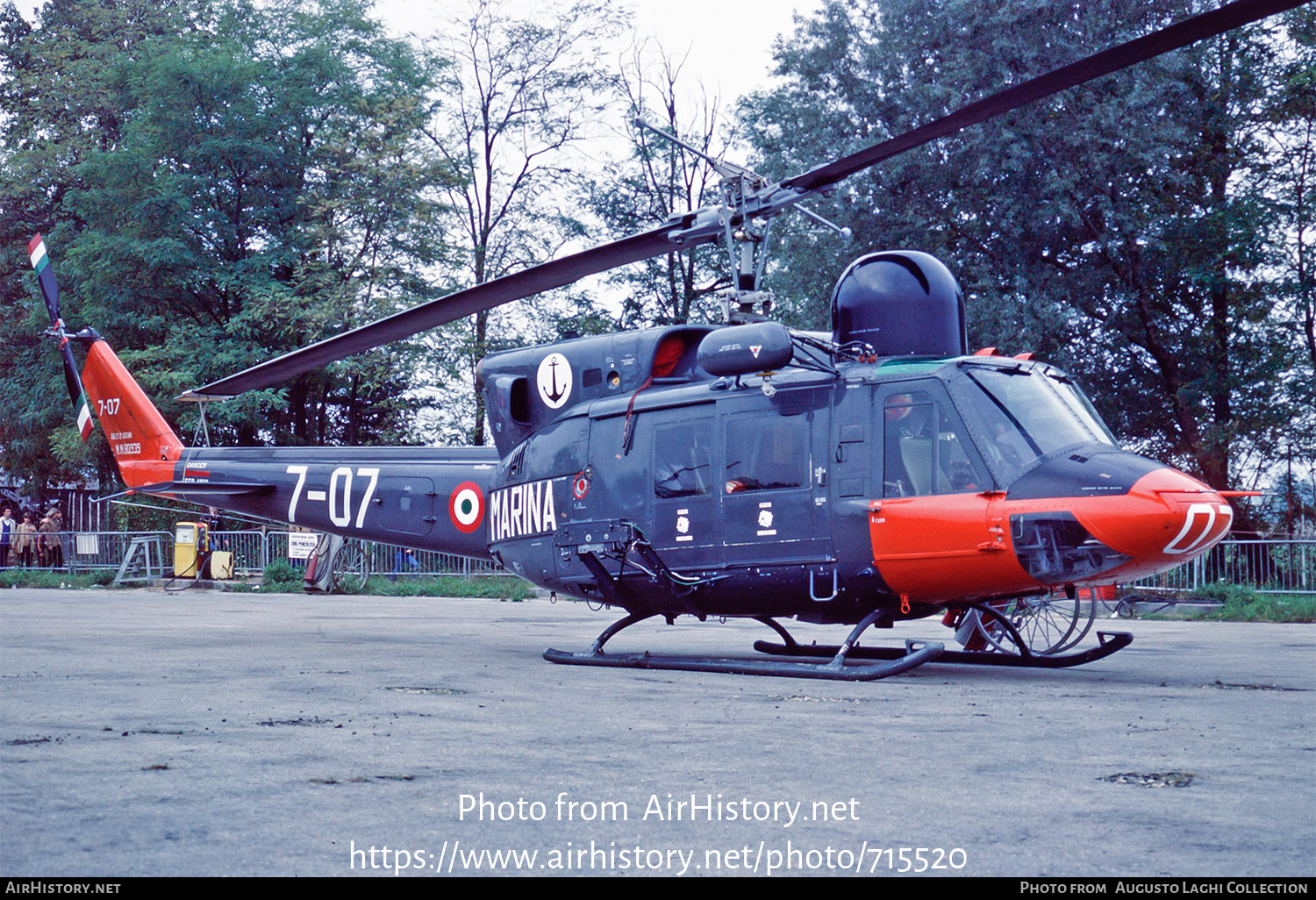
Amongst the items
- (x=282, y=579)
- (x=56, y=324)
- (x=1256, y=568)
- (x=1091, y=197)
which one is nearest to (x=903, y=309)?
(x=56, y=324)

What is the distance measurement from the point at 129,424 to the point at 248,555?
1443cm

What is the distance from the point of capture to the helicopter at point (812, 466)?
7508 mm

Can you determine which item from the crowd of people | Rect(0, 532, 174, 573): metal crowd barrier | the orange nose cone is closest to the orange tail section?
the orange nose cone

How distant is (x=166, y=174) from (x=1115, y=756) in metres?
34.9

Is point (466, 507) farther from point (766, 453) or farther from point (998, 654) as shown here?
point (998, 654)

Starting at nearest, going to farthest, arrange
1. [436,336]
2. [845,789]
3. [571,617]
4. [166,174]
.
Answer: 1. [845,789]
2. [571,617]
3. [436,336]
4. [166,174]

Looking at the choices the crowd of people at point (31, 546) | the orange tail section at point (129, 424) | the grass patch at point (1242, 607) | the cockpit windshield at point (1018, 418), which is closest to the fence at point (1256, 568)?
the grass patch at point (1242, 607)

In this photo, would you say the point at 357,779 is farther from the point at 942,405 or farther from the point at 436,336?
the point at 436,336

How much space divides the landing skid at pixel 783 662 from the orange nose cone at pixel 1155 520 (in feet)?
5.07

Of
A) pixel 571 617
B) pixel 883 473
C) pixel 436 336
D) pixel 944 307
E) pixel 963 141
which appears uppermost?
pixel 963 141

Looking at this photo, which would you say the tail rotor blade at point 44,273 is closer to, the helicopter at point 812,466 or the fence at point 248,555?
the helicopter at point 812,466

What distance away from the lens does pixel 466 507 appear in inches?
442

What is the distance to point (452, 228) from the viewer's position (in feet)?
105

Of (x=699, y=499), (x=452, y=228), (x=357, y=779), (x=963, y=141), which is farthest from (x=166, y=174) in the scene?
(x=357, y=779)
